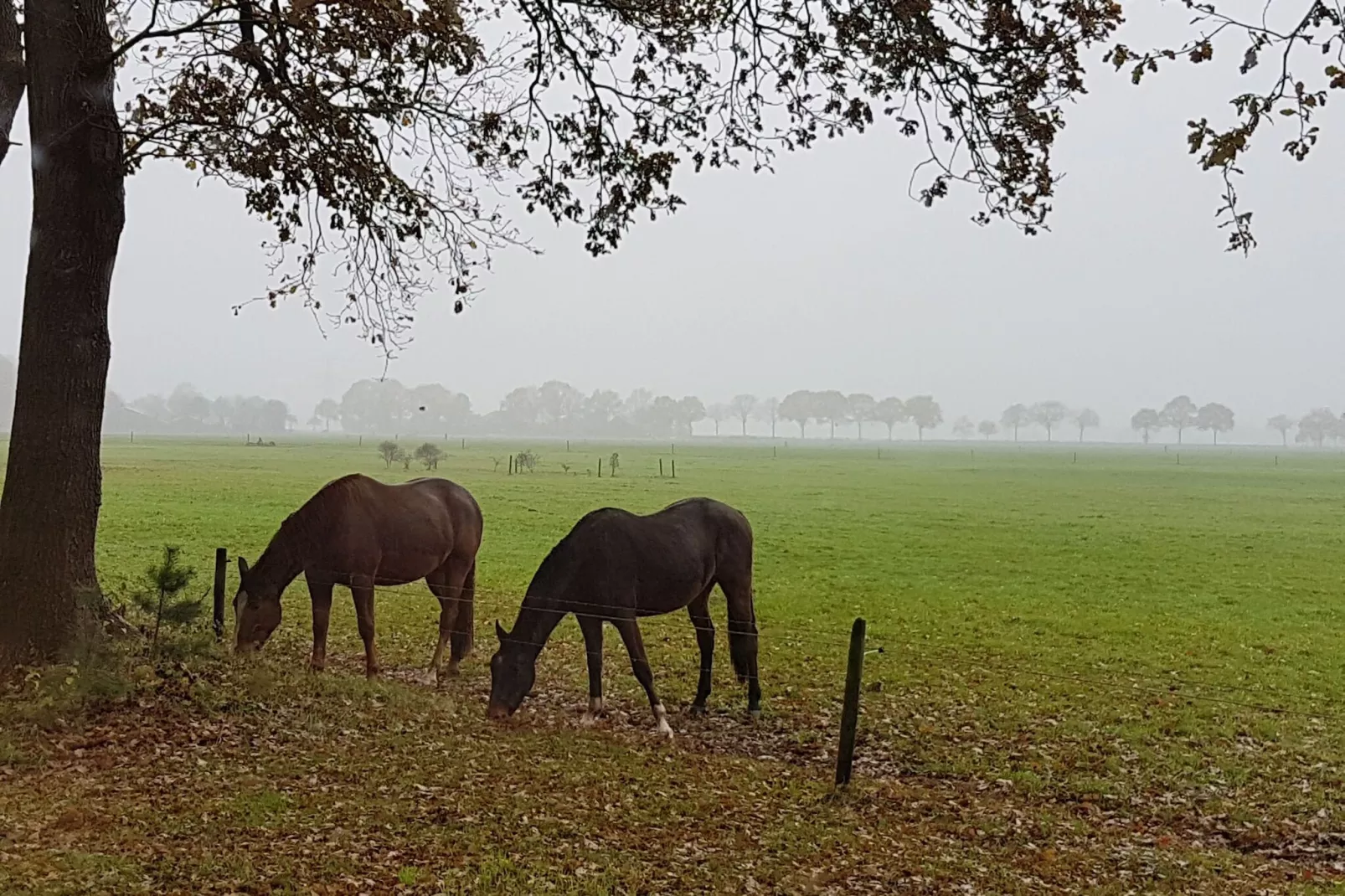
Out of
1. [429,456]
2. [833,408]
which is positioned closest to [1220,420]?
[833,408]

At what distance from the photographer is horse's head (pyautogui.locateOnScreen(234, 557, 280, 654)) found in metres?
9.28

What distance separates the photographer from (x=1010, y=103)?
24.9ft

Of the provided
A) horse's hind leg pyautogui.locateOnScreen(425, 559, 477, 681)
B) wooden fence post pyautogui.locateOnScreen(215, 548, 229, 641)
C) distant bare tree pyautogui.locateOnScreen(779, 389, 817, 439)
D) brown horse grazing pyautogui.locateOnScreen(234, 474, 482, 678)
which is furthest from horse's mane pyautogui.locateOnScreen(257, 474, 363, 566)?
distant bare tree pyautogui.locateOnScreen(779, 389, 817, 439)

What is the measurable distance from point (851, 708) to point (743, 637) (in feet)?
8.19

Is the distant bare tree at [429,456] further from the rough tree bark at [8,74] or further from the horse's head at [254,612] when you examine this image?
the rough tree bark at [8,74]

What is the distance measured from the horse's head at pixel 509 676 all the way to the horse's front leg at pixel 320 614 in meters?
2.19

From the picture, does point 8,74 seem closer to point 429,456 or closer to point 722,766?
point 722,766

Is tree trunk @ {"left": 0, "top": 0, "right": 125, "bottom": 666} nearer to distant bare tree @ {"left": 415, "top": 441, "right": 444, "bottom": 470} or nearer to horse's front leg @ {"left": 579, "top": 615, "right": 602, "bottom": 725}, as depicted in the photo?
horse's front leg @ {"left": 579, "top": 615, "right": 602, "bottom": 725}

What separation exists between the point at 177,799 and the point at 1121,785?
7.33 meters

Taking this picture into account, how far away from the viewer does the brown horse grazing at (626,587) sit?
8344mm

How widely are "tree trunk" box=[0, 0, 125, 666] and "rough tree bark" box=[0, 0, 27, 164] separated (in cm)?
16

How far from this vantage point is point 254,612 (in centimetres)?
934

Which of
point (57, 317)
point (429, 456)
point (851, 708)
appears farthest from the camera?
point (429, 456)

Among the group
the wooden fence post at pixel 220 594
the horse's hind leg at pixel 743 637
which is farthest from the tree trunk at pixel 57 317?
the horse's hind leg at pixel 743 637
